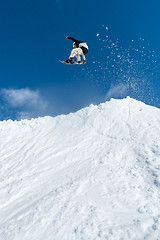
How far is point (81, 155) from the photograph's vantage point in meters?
11.8

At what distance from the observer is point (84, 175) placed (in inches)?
382

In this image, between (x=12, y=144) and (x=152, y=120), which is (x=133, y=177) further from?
(x=12, y=144)

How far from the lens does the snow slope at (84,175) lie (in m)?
6.54

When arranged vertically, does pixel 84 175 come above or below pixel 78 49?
below

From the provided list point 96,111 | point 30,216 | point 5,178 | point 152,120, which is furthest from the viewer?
point 96,111

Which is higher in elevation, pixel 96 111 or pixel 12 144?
pixel 96 111

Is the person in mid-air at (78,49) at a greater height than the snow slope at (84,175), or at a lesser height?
greater

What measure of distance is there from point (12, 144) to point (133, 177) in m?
9.39

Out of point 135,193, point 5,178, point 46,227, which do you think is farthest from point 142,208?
point 5,178

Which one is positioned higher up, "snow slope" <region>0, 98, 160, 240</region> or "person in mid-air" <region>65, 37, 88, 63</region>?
"person in mid-air" <region>65, 37, 88, 63</region>

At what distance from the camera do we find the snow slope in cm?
654

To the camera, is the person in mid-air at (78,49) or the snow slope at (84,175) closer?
the snow slope at (84,175)

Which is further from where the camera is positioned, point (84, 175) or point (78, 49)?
point (78, 49)

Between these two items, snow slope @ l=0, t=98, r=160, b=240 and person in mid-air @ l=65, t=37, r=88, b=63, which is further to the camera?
person in mid-air @ l=65, t=37, r=88, b=63
